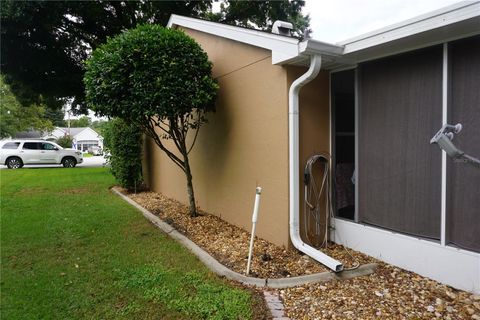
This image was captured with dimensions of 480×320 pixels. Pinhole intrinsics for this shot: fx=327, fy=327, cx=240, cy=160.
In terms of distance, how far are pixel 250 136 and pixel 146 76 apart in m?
1.70

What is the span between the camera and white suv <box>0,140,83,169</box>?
56.9 feet

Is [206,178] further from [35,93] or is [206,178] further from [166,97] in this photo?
[35,93]

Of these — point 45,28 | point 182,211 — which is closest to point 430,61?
point 182,211

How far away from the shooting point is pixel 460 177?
2.99m

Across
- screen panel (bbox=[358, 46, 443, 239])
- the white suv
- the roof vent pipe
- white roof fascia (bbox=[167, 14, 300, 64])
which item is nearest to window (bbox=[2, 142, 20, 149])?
the white suv

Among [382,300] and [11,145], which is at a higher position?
[11,145]

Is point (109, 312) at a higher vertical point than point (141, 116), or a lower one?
lower

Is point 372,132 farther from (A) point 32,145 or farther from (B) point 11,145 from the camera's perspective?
(B) point 11,145

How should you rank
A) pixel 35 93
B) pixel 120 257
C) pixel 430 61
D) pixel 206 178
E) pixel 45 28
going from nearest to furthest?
pixel 430 61 → pixel 120 257 → pixel 206 178 → pixel 45 28 → pixel 35 93

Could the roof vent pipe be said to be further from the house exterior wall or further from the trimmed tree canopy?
the trimmed tree canopy

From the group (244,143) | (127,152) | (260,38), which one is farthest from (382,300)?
(127,152)

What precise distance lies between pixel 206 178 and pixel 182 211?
35.2 inches

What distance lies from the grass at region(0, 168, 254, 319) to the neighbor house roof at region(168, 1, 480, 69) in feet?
8.53

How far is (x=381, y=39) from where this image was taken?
3.15m
